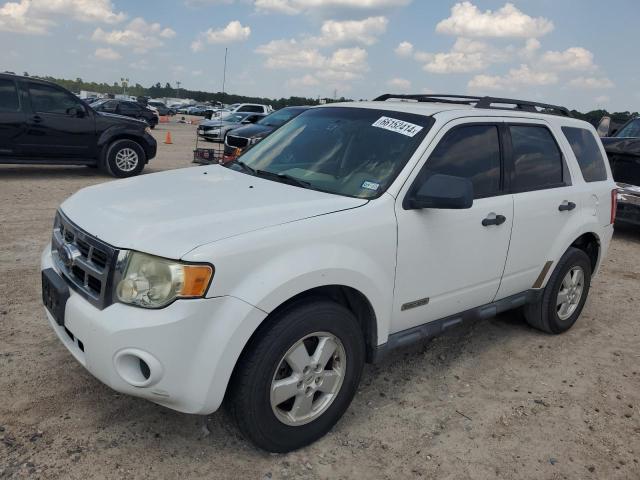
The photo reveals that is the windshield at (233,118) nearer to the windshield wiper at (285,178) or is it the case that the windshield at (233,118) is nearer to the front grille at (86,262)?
the windshield wiper at (285,178)

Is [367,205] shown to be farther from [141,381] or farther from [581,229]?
[581,229]

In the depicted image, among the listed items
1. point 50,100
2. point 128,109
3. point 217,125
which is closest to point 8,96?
point 50,100

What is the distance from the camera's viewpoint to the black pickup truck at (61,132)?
9648mm

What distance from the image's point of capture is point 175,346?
2.32 metres

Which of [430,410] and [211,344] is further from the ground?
[211,344]

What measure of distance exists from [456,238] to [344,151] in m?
0.87

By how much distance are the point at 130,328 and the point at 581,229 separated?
3.53 meters

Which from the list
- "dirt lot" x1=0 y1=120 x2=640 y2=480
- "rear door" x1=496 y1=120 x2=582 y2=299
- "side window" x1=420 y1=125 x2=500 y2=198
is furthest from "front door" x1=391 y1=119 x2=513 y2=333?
"dirt lot" x1=0 y1=120 x2=640 y2=480

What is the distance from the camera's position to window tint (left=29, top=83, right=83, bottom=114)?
32.2 ft

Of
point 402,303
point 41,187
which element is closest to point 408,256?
point 402,303

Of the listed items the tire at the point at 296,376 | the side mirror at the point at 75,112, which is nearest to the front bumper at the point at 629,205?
the tire at the point at 296,376

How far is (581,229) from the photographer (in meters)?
4.36

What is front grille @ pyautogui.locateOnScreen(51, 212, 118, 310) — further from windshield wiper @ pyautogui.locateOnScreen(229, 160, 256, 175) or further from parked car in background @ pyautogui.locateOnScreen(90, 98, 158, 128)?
parked car in background @ pyautogui.locateOnScreen(90, 98, 158, 128)

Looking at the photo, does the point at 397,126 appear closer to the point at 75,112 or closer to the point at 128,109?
the point at 75,112
